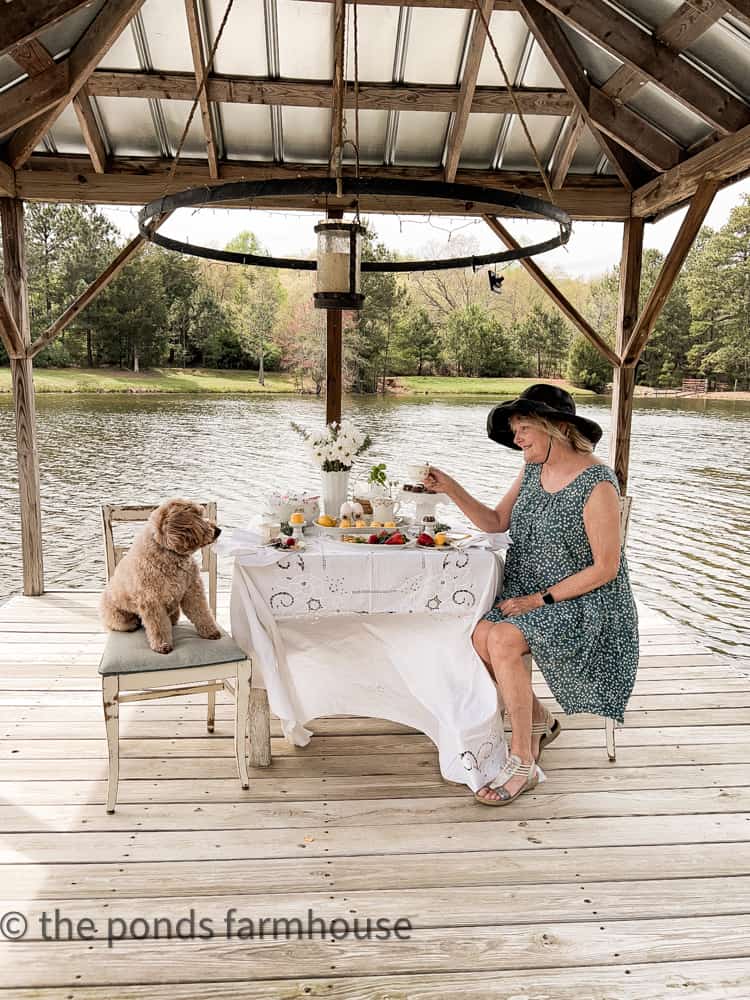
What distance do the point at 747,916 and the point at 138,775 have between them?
6.46ft

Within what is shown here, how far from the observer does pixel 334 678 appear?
10.3 feet

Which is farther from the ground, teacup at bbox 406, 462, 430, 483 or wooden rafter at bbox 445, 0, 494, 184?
wooden rafter at bbox 445, 0, 494, 184

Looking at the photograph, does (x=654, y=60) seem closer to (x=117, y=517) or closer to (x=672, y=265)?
(x=672, y=265)

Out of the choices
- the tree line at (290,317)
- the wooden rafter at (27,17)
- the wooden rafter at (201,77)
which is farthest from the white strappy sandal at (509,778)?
the tree line at (290,317)

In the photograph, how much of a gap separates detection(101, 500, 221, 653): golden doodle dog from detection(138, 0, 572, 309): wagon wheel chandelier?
0.84 m

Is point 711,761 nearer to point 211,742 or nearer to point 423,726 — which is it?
point 423,726

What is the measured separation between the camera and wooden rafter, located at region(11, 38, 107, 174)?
3701 mm

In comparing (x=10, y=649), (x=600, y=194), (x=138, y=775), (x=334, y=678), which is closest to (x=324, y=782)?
(x=334, y=678)

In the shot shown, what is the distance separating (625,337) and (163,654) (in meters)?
3.63

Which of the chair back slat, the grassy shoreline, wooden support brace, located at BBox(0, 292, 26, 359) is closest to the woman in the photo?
the chair back slat

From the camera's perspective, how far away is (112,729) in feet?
8.53

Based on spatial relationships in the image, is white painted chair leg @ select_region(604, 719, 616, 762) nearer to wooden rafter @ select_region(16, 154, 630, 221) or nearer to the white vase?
the white vase

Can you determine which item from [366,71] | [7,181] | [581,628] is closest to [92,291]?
[7,181]

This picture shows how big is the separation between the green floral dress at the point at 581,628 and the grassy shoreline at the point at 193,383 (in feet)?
10.1
